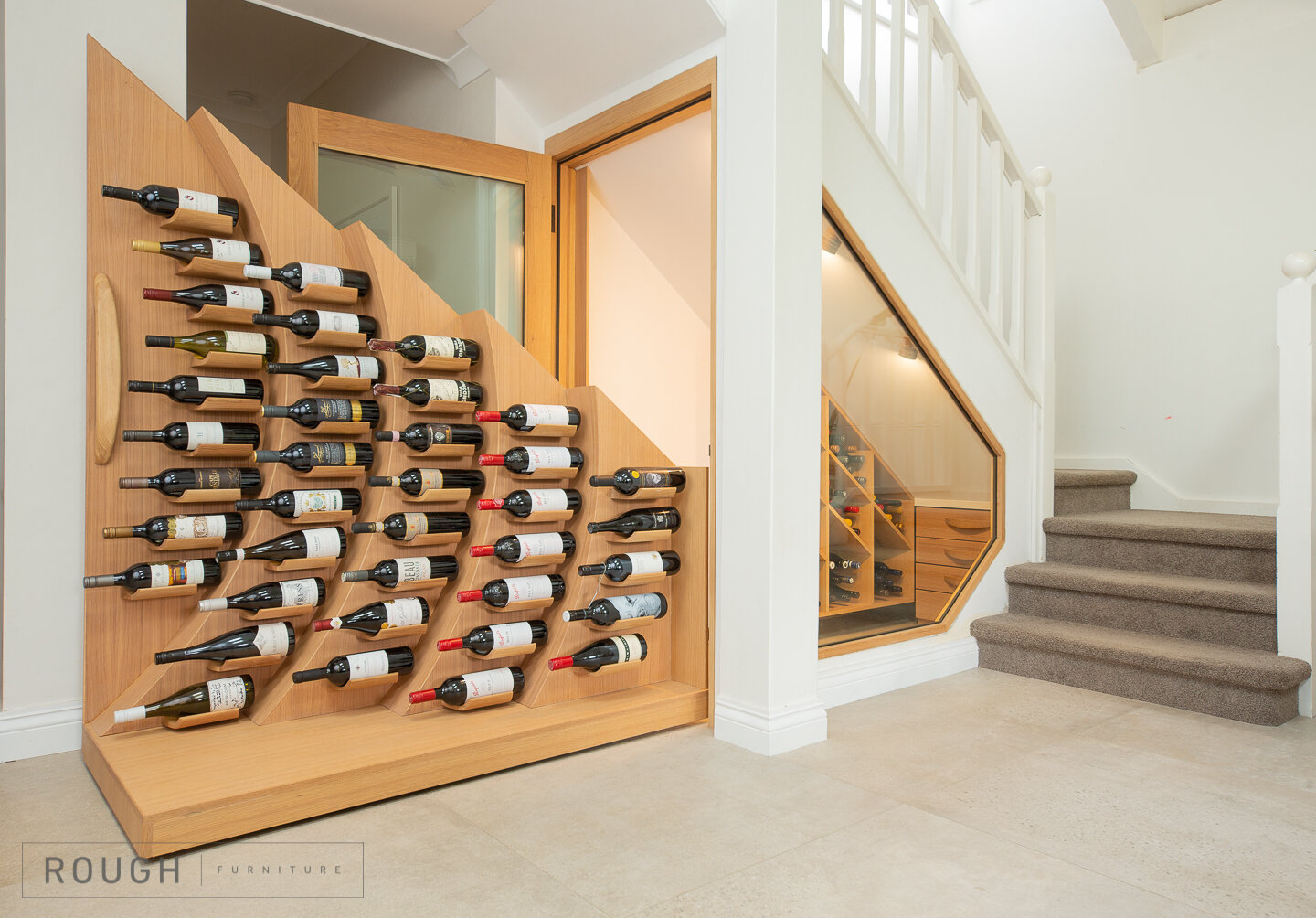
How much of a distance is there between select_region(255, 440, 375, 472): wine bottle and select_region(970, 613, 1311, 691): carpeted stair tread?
2.42 m

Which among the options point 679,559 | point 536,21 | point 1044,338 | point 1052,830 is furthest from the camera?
point 1044,338

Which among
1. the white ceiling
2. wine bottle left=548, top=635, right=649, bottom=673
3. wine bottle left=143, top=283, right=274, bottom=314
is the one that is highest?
the white ceiling

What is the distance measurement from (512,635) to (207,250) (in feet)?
4.43

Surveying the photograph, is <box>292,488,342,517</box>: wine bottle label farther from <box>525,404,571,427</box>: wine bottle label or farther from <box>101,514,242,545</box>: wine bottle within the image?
<box>525,404,571,427</box>: wine bottle label

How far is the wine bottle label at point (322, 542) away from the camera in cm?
238

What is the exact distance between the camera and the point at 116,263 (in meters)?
2.38

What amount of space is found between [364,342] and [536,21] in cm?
131

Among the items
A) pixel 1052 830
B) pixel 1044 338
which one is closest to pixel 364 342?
pixel 1052 830

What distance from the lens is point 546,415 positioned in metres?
2.57

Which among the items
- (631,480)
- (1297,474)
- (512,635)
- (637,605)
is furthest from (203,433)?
(1297,474)

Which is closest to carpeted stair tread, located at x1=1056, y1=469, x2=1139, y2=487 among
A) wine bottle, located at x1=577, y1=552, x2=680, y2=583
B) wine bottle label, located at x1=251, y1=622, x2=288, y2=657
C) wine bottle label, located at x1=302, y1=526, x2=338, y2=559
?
wine bottle, located at x1=577, y1=552, x2=680, y2=583

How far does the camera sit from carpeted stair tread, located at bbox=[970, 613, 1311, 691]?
2711mm

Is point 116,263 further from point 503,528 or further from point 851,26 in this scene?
point 851,26

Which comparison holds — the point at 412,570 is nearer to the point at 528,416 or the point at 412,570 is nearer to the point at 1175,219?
the point at 528,416
